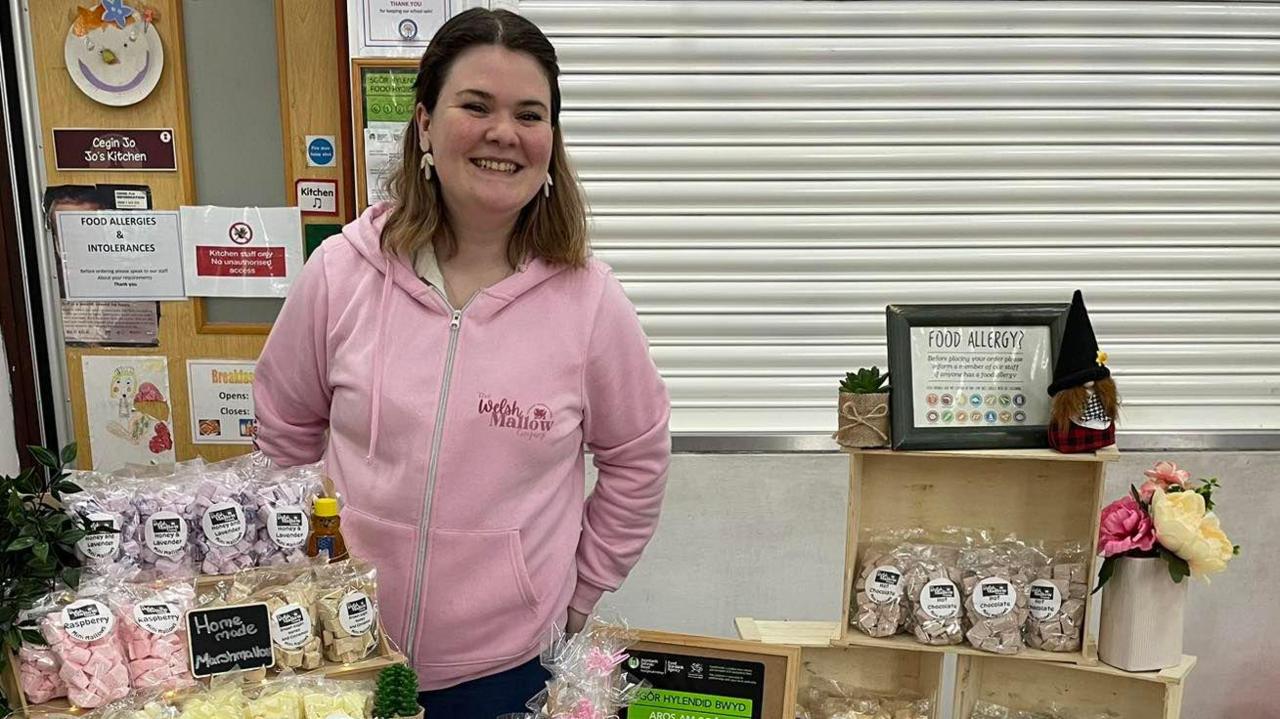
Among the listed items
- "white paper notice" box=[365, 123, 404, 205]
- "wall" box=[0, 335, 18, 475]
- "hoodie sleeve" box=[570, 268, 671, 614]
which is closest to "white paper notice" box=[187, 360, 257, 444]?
"wall" box=[0, 335, 18, 475]

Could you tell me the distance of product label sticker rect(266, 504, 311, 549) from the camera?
3.92 feet

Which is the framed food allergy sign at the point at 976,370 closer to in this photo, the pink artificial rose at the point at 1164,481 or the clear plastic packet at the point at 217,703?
the pink artificial rose at the point at 1164,481

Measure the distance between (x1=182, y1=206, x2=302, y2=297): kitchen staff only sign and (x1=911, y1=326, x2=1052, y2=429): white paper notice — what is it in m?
1.82

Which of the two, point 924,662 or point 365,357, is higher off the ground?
point 365,357

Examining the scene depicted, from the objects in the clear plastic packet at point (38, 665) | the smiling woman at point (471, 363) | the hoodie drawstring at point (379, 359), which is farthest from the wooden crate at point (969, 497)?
the clear plastic packet at point (38, 665)

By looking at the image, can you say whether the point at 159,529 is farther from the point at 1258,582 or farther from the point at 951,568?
the point at 1258,582

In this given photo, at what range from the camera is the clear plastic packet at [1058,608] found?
1527mm

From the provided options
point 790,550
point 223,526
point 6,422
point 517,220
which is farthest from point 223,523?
point 790,550

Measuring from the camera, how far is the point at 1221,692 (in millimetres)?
2787

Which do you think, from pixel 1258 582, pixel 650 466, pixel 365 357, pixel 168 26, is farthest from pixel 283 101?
pixel 1258 582

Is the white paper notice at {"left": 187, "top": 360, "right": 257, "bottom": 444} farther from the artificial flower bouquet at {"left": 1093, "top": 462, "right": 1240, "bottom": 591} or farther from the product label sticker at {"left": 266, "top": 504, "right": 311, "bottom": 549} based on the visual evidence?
the artificial flower bouquet at {"left": 1093, "top": 462, "right": 1240, "bottom": 591}

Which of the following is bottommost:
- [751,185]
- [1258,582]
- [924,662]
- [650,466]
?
[1258,582]

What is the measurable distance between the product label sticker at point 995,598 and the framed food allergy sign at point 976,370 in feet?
0.83

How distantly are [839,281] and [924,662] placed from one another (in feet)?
4.11
